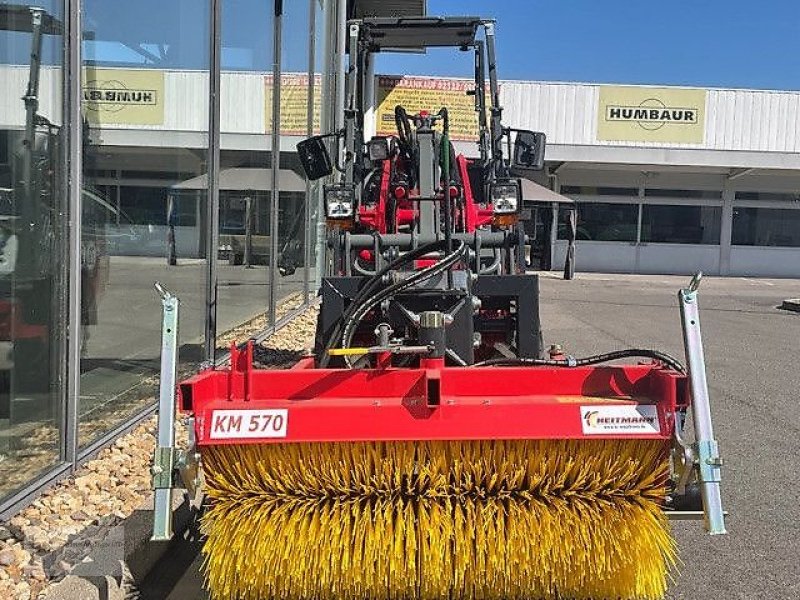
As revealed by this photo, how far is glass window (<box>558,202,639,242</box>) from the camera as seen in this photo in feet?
84.1

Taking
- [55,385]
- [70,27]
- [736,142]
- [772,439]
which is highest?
[736,142]

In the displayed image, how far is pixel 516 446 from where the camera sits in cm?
307

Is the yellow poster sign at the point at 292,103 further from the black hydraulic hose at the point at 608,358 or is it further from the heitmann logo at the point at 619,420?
the heitmann logo at the point at 619,420

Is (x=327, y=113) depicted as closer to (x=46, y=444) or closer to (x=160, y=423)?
(x=46, y=444)

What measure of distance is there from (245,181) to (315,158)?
1899mm

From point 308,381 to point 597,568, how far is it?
1.25 m

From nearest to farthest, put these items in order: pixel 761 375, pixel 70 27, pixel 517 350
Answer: pixel 70 27 < pixel 517 350 < pixel 761 375

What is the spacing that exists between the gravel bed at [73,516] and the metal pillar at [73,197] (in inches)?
5.6

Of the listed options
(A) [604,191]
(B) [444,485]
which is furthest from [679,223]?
(B) [444,485]

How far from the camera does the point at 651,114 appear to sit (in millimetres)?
23797

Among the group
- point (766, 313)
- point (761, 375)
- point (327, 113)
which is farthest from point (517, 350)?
point (766, 313)

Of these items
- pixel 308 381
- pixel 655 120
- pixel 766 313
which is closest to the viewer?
pixel 308 381

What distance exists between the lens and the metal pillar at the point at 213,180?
22.2ft

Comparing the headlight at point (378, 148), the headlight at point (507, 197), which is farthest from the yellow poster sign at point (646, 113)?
the headlight at point (507, 197)
